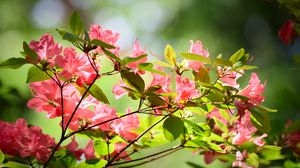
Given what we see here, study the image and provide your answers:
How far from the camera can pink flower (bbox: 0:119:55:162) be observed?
0.91m

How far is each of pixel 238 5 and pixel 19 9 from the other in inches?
49.6

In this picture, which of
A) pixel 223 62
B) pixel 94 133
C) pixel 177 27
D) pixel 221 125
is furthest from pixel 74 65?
pixel 177 27

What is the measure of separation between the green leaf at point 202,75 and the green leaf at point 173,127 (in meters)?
0.09

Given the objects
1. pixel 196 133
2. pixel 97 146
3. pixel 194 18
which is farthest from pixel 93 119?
pixel 194 18

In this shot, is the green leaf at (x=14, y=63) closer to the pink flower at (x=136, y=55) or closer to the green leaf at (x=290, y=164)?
the pink flower at (x=136, y=55)

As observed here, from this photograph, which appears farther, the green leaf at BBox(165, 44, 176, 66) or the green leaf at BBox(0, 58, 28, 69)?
the green leaf at BBox(165, 44, 176, 66)

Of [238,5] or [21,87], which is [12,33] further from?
[238,5]

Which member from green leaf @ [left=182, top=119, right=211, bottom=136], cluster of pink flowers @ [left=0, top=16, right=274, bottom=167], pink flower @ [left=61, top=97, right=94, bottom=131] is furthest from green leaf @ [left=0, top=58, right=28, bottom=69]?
green leaf @ [left=182, top=119, right=211, bottom=136]

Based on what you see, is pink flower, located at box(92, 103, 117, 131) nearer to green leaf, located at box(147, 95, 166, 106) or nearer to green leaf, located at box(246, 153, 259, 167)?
green leaf, located at box(147, 95, 166, 106)

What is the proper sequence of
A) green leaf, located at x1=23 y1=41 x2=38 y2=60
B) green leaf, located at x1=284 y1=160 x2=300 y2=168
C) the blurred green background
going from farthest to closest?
1. the blurred green background
2. green leaf, located at x1=284 y1=160 x2=300 y2=168
3. green leaf, located at x1=23 y1=41 x2=38 y2=60

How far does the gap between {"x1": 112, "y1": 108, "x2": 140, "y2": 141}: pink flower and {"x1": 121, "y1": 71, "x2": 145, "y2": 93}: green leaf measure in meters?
0.13

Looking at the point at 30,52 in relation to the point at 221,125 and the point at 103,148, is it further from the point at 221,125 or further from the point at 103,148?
Answer: the point at 221,125

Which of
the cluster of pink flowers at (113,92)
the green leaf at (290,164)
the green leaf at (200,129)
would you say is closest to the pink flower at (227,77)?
the cluster of pink flowers at (113,92)

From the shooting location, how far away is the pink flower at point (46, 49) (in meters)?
0.82
